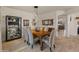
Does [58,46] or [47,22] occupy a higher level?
[47,22]

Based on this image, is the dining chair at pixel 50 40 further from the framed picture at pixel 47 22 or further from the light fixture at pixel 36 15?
the light fixture at pixel 36 15

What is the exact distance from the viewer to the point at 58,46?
1925 mm

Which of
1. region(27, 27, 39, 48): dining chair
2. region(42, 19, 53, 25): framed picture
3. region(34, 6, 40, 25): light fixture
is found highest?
region(34, 6, 40, 25): light fixture

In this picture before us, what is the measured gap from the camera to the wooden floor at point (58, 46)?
1.89 m

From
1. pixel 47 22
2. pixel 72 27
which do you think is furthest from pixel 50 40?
pixel 72 27

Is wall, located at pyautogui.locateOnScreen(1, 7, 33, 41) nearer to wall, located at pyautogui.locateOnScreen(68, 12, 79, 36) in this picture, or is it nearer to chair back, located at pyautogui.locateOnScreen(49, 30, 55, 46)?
chair back, located at pyautogui.locateOnScreen(49, 30, 55, 46)

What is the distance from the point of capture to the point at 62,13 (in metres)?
1.91

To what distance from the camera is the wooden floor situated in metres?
1.89

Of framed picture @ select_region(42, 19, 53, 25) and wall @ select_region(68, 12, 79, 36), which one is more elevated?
framed picture @ select_region(42, 19, 53, 25)

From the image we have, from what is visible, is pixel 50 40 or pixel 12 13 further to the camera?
pixel 50 40

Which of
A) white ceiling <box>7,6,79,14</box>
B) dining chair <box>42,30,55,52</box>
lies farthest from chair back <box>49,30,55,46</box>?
white ceiling <box>7,6,79,14</box>

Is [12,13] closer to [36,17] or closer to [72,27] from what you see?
[36,17]

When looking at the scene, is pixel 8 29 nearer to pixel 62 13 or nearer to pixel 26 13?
pixel 26 13

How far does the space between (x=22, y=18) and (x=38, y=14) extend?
313mm
